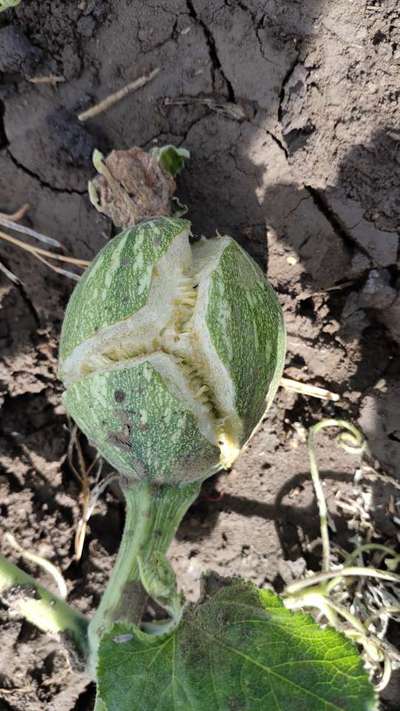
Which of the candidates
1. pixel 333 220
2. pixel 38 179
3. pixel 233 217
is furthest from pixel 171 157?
pixel 333 220

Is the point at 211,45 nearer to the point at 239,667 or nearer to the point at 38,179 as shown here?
the point at 38,179

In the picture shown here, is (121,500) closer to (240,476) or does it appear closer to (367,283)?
(240,476)

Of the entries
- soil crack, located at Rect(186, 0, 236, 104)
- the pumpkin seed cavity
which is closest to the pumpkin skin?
the pumpkin seed cavity

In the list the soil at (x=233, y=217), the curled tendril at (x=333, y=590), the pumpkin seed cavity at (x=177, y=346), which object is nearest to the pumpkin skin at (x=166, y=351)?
the pumpkin seed cavity at (x=177, y=346)

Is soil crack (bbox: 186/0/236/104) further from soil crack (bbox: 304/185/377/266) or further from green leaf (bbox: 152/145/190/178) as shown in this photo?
soil crack (bbox: 304/185/377/266)

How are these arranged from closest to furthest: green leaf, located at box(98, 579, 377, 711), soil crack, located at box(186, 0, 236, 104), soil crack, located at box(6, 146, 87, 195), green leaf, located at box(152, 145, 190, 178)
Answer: green leaf, located at box(98, 579, 377, 711) < green leaf, located at box(152, 145, 190, 178) < soil crack, located at box(186, 0, 236, 104) < soil crack, located at box(6, 146, 87, 195)

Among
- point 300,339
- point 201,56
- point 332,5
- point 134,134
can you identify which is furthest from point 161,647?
point 332,5
